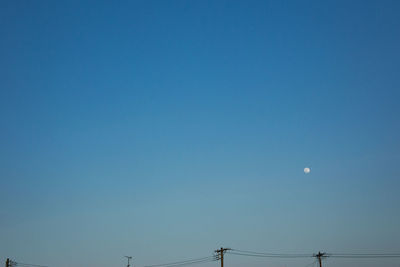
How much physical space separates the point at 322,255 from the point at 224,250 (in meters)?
24.2

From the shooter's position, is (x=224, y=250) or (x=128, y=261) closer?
(x=224, y=250)

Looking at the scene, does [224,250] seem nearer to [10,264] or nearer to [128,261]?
[128,261]

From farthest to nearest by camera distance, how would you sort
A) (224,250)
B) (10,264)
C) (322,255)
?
1. (322,255)
2. (10,264)
3. (224,250)

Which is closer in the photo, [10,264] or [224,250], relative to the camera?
[224,250]

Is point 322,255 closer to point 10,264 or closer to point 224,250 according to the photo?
point 224,250

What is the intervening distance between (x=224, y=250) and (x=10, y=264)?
3694 cm

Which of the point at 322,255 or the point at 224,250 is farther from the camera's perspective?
the point at 322,255

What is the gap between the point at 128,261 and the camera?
68.0 m

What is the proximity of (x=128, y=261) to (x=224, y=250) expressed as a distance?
2489cm

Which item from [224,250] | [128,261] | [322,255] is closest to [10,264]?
[128,261]

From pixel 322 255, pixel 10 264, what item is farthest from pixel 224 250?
pixel 10 264

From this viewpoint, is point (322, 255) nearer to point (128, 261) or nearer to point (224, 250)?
point (224, 250)

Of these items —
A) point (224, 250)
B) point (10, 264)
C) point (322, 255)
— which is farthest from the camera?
point (322, 255)

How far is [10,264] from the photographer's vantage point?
5809cm
